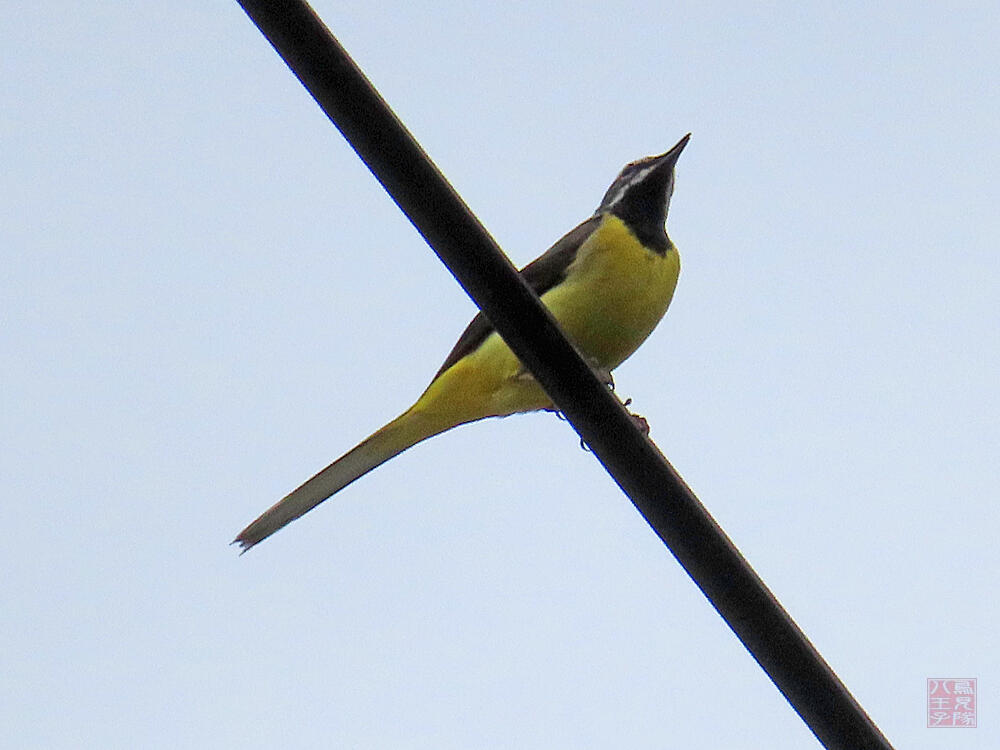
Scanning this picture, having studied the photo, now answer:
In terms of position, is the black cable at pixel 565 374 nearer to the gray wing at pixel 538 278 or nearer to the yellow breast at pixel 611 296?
the yellow breast at pixel 611 296

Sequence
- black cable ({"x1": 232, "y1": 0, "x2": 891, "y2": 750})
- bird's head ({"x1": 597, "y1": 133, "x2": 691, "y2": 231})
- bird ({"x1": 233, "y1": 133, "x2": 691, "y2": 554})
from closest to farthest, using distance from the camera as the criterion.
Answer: black cable ({"x1": 232, "y1": 0, "x2": 891, "y2": 750}) → bird ({"x1": 233, "y1": 133, "x2": 691, "y2": 554}) → bird's head ({"x1": 597, "y1": 133, "x2": 691, "y2": 231})

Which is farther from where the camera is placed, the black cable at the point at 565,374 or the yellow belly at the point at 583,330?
the yellow belly at the point at 583,330

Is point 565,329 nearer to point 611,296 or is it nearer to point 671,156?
point 611,296

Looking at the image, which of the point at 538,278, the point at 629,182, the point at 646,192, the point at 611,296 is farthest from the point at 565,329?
the point at 629,182

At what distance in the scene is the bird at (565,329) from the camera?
480 centimetres

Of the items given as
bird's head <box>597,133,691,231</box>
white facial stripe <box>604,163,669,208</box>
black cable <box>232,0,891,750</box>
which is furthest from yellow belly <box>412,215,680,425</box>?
black cable <box>232,0,891,750</box>

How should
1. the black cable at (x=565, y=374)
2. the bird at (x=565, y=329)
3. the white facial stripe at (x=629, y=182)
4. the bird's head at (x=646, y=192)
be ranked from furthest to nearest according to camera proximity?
the white facial stripe at (x=629, y=182)
the bird's head at (x=646, y=192)
the bird at (x=565, y=329)
the black cable at (x=565, y=374)

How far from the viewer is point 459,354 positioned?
16.3 feet

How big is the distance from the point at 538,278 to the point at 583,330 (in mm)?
353

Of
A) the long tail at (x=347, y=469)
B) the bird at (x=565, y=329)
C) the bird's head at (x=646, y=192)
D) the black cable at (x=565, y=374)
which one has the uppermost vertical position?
the bird's head at (x=646, y=192)

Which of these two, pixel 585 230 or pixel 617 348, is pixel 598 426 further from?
pixel 585 230

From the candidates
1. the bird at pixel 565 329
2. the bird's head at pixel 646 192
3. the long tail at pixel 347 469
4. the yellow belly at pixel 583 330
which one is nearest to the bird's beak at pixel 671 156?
the bird's head at pixel 646 192

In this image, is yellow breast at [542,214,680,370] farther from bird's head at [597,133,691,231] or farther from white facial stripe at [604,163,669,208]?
white facial stripe at [604,163,669,208]

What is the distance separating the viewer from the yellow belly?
4809 mm
